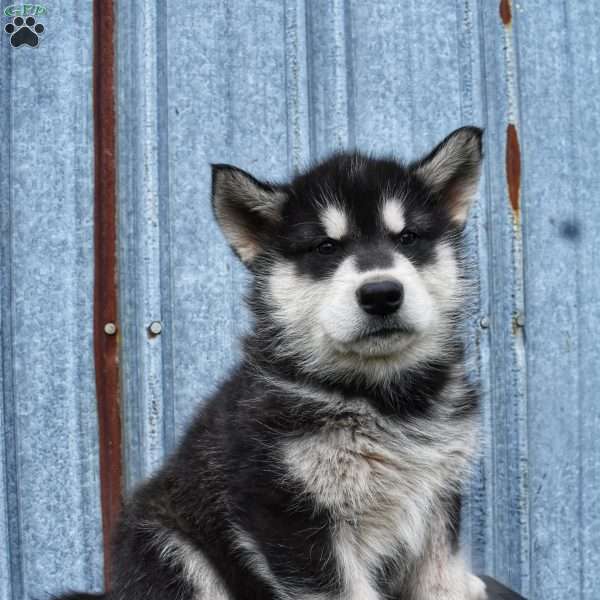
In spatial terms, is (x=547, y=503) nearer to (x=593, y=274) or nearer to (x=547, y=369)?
(x=547, y=369)

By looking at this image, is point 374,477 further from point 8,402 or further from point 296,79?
point 296,79

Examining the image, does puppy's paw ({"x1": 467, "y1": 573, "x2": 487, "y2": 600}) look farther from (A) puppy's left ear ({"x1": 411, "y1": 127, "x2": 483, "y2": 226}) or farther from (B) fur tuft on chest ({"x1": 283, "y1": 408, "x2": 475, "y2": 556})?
(A) puppy's left ear ({"x1": 411, "y1": 127, "x2": 483, "y2": 226})

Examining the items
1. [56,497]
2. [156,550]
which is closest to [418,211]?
[156,550]

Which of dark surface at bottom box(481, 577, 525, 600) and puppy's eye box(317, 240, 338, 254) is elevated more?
puppy's eye box(317, 240, 338, 254)

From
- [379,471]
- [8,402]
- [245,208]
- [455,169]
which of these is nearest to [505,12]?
[455,169]

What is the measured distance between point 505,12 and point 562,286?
151cm

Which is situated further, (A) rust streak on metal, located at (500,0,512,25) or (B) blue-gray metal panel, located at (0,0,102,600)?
(A) rust streak on metal, located at (500,0,512,25)

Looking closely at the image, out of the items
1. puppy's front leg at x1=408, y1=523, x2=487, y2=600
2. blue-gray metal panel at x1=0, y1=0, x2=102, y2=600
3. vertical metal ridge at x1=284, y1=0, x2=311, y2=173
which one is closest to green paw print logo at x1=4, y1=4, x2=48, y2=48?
blue-gray metal panel at x1=0, y1=0, x2=102, y2=600

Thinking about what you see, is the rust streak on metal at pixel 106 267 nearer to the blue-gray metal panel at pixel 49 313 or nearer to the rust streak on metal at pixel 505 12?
the blue-gray metal panel at pixel 49 313

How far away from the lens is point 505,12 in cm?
386

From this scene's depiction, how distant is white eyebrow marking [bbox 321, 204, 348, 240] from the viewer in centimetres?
279

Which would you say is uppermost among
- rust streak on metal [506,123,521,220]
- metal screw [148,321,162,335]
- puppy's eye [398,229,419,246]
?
rust streak on metal [506,123,521,220]

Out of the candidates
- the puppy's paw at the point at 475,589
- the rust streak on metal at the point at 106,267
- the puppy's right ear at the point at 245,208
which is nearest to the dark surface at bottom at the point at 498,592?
the puppy's paw at the point at 475,589

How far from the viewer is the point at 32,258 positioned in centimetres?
366
